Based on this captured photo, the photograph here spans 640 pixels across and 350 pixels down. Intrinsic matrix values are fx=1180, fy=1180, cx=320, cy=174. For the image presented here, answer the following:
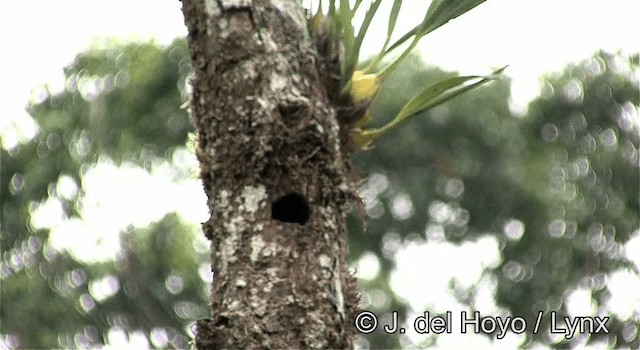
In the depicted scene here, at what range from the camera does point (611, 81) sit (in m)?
13.3

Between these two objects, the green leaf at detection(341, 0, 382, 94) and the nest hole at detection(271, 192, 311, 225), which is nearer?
the nest hole at detection(271, 192, 311, 225)

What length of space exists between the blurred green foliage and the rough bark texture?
8.14 metres

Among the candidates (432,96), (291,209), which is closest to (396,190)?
(432,96)

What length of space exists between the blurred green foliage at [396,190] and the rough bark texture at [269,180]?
26.7 ft

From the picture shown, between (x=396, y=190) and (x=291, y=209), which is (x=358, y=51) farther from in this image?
(x=396, y=190)

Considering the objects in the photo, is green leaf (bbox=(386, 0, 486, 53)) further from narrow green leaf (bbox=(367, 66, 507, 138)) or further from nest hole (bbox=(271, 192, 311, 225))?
nest hole (bbox=(271, 192, 311, 225))

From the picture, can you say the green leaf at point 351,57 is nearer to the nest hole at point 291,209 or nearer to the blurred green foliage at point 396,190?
the nest hole at point 291,209

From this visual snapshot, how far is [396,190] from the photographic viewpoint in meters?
15.5

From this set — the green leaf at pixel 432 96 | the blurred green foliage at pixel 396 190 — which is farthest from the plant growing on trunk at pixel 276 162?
the blurred green foliage at pixel 396 190

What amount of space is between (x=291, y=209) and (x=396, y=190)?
42.2ft

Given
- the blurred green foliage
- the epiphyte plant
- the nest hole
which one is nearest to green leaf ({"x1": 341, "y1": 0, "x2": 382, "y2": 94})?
the epiphyte plant

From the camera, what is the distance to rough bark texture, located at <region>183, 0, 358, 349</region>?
8.18 ft

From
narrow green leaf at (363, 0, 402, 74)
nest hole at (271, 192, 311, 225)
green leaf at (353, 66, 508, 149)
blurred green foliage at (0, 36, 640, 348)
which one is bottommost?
blurred green foliage at (0, 36, 640, 348)

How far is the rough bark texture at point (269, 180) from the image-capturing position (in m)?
2.49
